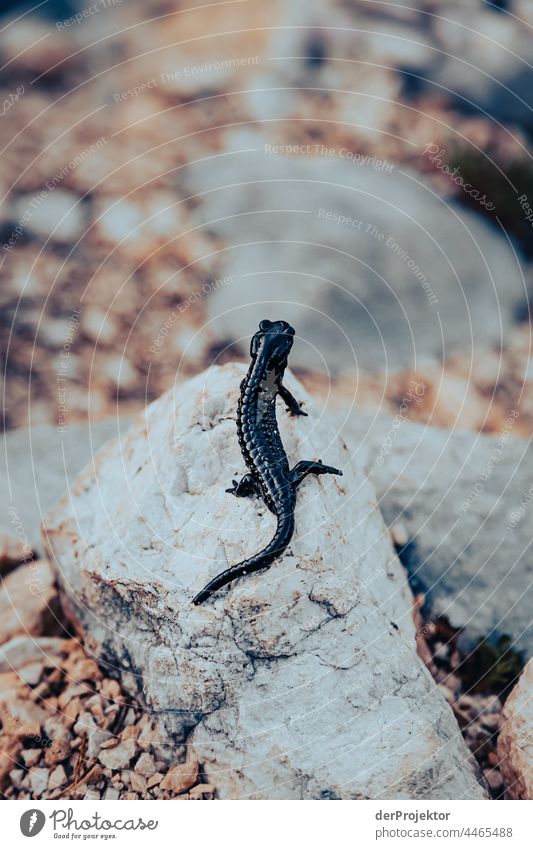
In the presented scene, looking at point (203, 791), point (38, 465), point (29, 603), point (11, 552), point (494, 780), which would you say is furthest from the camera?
point (38, 465)

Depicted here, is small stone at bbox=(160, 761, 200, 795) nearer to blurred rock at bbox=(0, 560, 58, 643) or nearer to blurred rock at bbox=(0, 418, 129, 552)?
blurred rock at bbox=(0, 560, 58, 643)

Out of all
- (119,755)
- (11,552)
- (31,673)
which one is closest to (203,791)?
(119,755)

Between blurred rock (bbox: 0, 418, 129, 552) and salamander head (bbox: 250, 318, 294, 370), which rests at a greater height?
salamander head (bbox: 250, 318, 294, 370)

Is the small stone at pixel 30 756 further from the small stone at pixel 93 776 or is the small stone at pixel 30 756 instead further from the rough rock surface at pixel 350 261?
the rough rock surface at pixel 350 261

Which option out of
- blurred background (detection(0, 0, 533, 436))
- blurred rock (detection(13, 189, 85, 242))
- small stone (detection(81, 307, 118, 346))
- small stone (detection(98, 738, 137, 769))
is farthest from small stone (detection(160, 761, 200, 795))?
blurred rock (detection(13, 189, 85, 242))

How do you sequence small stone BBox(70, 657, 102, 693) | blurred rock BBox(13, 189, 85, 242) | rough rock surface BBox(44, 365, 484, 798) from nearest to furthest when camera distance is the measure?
rough rock surface BBox(44, 365, 484, 798) → small stone BBox(70, 657, 102, 693) → blurred rock BBox(13, 189, 85, 242)

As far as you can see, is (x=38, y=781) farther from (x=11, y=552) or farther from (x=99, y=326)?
(x=99, y=326)

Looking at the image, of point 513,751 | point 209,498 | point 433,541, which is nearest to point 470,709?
point 513,751

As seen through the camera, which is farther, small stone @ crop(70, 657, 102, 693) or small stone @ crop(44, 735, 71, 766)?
small stone @ crop(70, 657, 102, 693)
